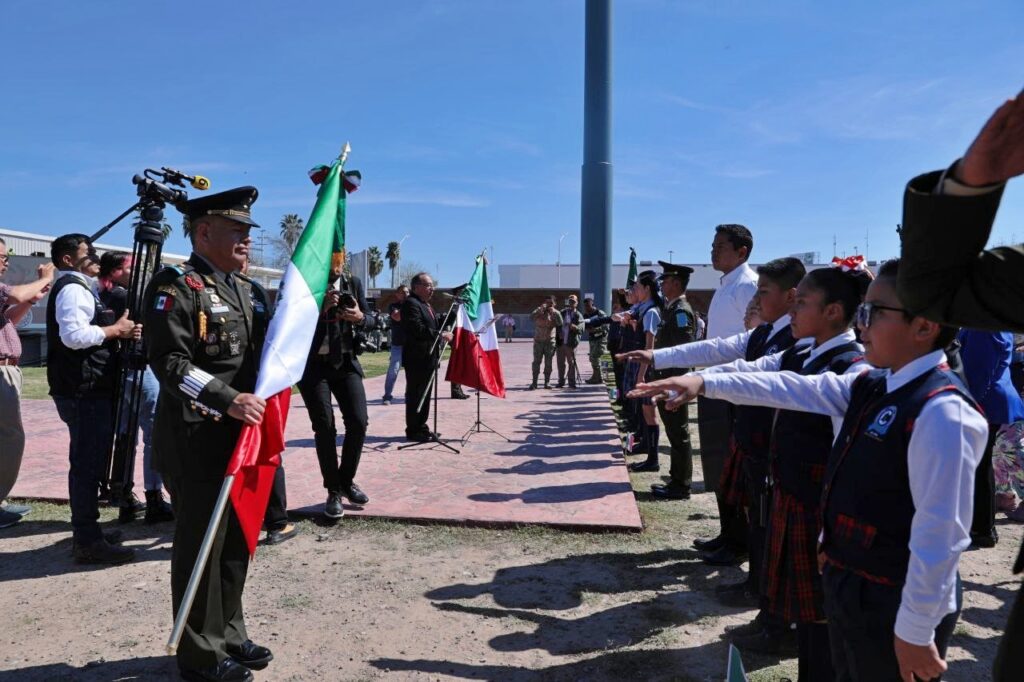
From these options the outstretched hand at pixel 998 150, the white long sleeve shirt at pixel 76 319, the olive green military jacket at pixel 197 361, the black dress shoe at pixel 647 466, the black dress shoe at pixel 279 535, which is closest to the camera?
the outstretched hand at pixel 998 150

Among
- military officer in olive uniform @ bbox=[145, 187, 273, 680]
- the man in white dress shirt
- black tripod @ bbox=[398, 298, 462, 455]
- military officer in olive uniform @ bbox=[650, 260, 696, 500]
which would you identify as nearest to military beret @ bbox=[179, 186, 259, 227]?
military officer in olive uniform @ bbox=[145, 187, 273, 680]

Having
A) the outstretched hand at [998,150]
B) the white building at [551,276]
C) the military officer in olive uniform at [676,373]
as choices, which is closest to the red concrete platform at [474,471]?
the military officer in olive uniform at [676,373]

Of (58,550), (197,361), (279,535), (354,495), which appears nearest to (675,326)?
(354,495)

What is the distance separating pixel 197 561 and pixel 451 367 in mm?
6206

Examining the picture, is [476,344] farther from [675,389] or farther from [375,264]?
[375,264]

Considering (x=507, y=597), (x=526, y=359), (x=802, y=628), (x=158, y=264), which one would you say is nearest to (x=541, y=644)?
(x=507, y=597)

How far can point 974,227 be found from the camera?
1059 mm

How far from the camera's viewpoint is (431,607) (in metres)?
3.97

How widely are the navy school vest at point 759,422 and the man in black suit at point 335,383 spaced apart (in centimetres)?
293

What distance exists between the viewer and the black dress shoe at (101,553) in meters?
4.52

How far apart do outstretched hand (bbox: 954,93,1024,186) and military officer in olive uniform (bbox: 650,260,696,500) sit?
16.6ft

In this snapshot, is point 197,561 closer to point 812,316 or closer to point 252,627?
point 252,627

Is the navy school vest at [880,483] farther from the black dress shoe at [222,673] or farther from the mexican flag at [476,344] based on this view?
the mexican flag at [476,344]

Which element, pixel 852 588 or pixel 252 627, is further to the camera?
pixel 252 627
